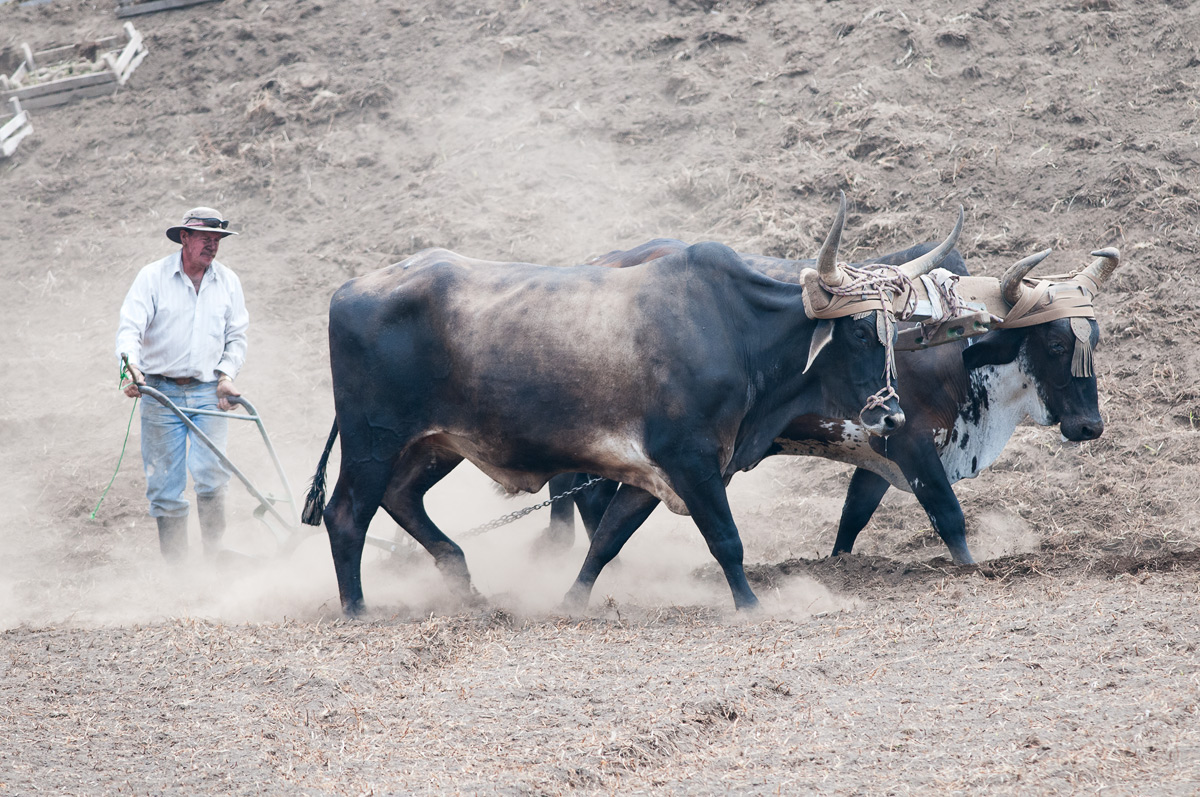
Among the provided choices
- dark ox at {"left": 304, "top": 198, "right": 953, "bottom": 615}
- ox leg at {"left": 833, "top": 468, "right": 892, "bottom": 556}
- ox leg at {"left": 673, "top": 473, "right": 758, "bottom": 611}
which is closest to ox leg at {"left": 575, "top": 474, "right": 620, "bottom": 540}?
dark ox at {"left": 304, "top": 198, "right": 953, "bottom": 615}

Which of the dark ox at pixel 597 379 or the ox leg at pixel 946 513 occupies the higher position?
the dark ox at pixel 597 379

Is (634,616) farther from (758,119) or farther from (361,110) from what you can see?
(361,110)

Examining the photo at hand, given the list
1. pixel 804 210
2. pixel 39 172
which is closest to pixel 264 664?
pixel 804 210

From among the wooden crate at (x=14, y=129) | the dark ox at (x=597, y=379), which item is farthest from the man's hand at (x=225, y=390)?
the wooden crate at (x=14, y=129)

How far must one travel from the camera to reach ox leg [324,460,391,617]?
20.9 ft

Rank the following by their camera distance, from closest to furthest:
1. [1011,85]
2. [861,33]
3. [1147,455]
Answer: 1. [1147,455]
2. [1011,85]
3. [861,33]

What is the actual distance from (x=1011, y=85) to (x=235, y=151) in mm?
8061

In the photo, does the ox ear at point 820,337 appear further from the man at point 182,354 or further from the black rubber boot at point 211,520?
the black rubber boot at point 211,520

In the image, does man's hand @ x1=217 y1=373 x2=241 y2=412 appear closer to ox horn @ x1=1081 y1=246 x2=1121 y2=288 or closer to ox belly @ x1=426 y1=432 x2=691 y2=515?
ox belly @ x1=426 y1=432 x2=691 y2=515

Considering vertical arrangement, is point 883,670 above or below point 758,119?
above

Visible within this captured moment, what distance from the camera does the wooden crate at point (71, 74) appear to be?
14.2 meters

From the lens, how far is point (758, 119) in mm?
11922

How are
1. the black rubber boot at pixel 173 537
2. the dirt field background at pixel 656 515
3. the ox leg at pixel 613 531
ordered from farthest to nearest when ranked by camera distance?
the black rubber boot at pixel 173 537 → the ox leg at pixel 613 531 → the dirt field background at pixel 656 515

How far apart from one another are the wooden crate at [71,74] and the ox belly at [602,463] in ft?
33.1
